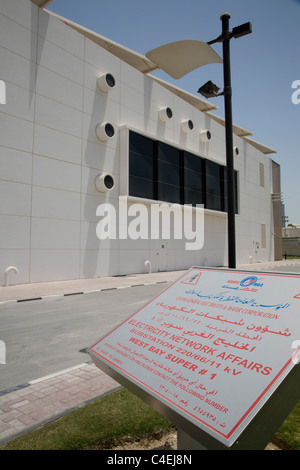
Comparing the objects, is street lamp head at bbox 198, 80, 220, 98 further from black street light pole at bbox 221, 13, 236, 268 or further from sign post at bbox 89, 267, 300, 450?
sign post at bbox 89, 267, 300, 450

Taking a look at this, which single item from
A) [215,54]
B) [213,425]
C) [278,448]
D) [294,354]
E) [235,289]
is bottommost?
[278,448]

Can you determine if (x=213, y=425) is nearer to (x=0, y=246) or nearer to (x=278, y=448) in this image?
(x=278, y=448)

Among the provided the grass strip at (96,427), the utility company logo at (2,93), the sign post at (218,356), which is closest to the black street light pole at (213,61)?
the sign post at (218,356)

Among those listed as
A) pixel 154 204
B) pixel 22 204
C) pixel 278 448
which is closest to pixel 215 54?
pixel 278 448

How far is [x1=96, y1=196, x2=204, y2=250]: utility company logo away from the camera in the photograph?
18062mm

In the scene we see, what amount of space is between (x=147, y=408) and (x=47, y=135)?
14.2 m

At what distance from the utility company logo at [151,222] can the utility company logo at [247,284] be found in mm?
14866

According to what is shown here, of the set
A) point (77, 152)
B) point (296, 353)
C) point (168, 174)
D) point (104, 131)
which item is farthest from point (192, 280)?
point (168, 174)

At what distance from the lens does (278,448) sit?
9.61 feet

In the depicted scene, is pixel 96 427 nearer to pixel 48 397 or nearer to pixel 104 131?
pixel 48 397

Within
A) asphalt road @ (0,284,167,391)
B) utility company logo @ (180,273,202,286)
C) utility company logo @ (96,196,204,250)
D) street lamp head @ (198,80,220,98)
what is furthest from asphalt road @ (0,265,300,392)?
utility company logo @ (96,196,204,250)

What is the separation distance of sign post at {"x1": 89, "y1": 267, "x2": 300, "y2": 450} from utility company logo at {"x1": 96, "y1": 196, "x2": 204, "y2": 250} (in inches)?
581

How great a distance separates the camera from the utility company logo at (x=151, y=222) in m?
18.1

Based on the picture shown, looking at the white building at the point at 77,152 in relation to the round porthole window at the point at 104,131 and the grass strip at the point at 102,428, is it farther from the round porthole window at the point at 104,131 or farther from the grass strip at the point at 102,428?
the grass strip at the point at 102,428
